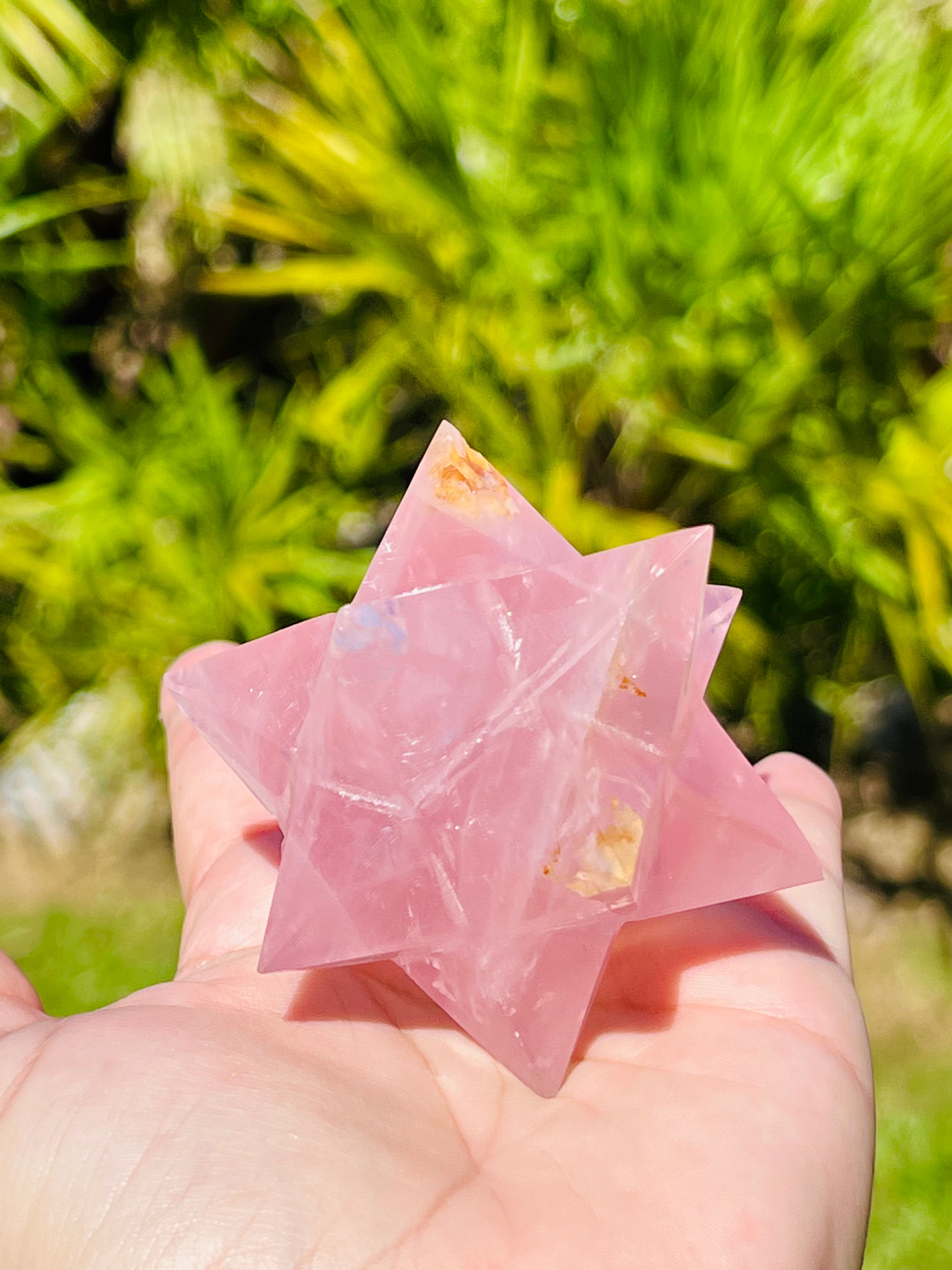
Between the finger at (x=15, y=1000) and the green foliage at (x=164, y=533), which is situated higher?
the finger at (x=15, y=1000)

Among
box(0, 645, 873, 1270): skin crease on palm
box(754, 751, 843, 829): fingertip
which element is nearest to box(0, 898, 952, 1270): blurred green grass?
box(754, 751, 843, 829): fingertip

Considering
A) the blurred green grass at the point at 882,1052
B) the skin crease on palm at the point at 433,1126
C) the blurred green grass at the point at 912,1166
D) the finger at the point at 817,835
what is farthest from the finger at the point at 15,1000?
the blurred green grass at the point at 912,1166

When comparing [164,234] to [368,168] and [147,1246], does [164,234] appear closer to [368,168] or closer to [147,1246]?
[368,168]

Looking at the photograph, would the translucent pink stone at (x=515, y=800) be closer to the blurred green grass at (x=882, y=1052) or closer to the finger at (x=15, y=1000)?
the finger at (x=15, y=1000)

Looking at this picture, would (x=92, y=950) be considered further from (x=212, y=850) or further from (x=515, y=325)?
(x=515, y=325)

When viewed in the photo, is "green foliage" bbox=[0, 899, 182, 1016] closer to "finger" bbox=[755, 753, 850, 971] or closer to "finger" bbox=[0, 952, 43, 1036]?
"finger" bbox=[0, 952, 43, 1036]

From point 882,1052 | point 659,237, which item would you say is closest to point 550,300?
point 659,237

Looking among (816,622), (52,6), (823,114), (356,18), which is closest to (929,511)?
(816,622)
